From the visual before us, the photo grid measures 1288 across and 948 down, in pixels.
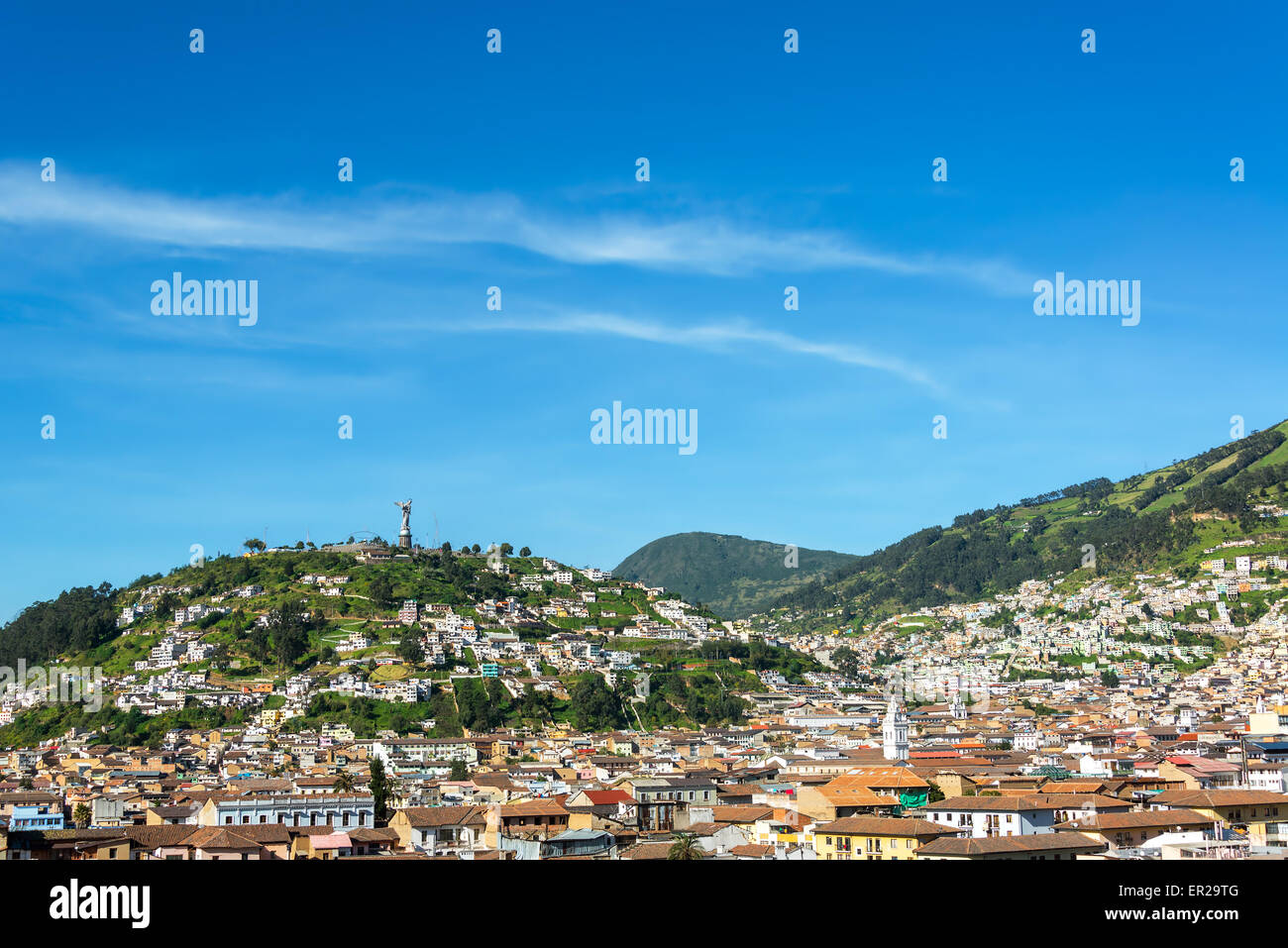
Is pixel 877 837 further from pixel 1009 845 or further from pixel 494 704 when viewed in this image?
pixel 494 704

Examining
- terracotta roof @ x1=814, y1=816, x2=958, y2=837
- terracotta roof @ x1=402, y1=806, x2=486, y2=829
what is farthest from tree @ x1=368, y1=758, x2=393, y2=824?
terracotta roof @ x1=814, y1=816, x2=958, y2=837

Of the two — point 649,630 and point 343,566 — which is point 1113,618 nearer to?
point 649,630

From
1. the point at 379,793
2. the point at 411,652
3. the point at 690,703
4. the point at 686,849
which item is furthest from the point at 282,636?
the point at 686,849

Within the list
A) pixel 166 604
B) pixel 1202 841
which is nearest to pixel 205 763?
pixel 166 604

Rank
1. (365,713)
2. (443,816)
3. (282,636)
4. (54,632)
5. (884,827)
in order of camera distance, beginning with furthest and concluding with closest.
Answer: (54,632) → (282,636) → (365,713) → (443,816) → (884,827)

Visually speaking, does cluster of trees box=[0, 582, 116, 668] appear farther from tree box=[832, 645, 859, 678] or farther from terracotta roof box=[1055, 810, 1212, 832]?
terracotta roof box=[1055, 810, 1212, 832]

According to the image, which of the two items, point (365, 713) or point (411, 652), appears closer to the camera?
point (365, 713)
